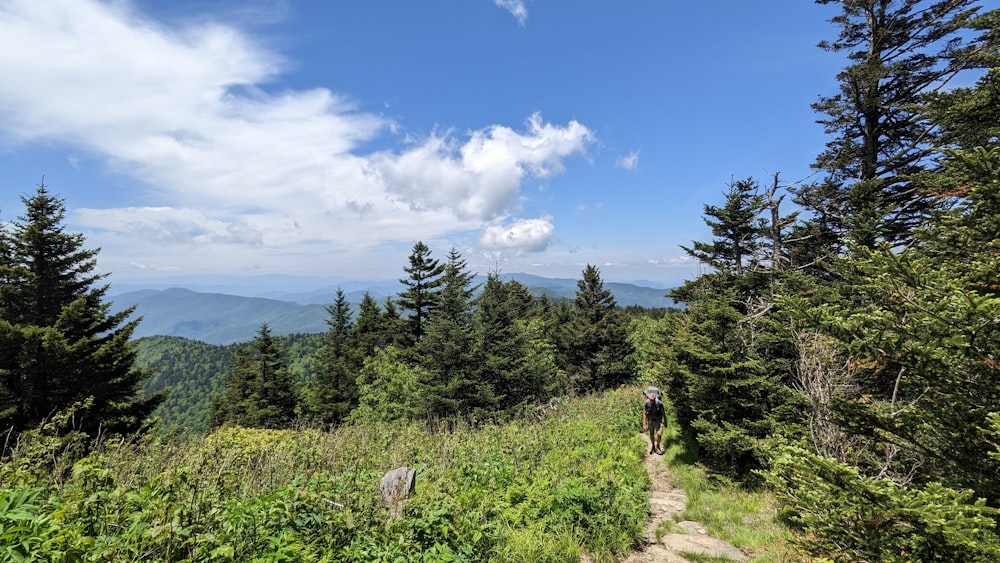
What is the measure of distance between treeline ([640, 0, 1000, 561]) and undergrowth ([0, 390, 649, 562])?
117 inches

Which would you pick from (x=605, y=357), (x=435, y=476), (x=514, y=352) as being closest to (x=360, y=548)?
(x=435, y=476)

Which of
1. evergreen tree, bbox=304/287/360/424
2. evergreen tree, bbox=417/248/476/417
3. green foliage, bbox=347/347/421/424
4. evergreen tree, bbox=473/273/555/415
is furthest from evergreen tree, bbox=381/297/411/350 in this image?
evergreen tree, bbox=473/273/555/415

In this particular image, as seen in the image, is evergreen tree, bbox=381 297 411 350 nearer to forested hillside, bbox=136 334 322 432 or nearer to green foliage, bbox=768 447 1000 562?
green foliage, bbox=768 447 1000 562

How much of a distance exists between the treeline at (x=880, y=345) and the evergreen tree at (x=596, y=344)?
57.9 ft

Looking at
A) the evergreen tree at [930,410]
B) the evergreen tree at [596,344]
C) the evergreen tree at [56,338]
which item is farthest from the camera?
the evergreen tree at [596,344]

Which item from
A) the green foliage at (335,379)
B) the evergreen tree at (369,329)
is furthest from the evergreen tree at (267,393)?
the evergreen tree at (369,329)

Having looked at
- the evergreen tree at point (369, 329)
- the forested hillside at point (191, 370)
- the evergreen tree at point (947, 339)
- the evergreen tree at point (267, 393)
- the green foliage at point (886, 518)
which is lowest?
the forested hillside at point (191, 370)

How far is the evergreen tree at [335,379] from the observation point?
36844mm

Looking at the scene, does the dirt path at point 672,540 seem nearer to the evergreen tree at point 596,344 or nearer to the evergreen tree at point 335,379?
the evergreen tree at point 596,344

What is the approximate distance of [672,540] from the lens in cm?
621

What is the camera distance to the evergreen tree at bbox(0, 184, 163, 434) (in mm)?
16062

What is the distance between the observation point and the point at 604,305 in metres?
34.5

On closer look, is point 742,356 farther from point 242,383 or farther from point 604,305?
point 242,383

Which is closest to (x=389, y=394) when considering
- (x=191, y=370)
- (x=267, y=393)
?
(x=267, y=393)
